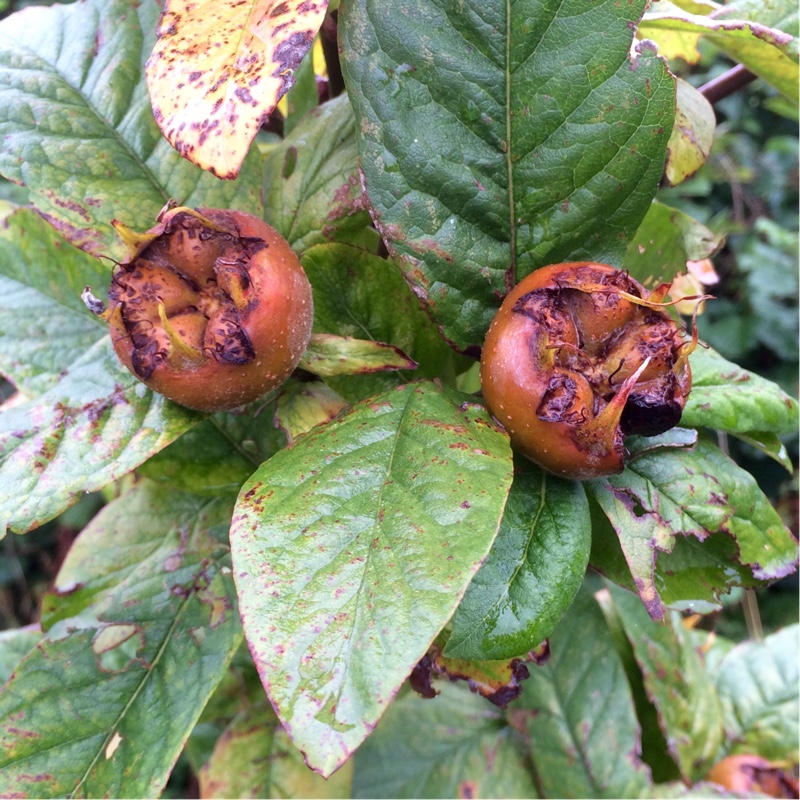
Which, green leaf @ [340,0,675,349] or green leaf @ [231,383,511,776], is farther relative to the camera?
green leaf @ [340,0,675,349]

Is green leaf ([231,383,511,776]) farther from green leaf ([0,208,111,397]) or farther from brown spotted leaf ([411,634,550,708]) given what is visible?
green leaf ([0,208,111,397])

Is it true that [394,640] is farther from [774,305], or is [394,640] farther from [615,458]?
[774,305]

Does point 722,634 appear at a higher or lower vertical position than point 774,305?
lower

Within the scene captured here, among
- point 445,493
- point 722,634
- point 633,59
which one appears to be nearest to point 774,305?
point 722,634

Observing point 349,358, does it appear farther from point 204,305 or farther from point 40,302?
point 40,302

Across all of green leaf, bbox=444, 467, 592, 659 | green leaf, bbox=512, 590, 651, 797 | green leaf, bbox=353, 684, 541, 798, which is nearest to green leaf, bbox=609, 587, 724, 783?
green leaf, bbox=512, 590, 651, 797

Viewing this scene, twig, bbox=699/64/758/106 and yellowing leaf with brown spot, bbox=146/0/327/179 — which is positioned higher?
yellowing leaf with brown spot, bbox=146/0/327/179
